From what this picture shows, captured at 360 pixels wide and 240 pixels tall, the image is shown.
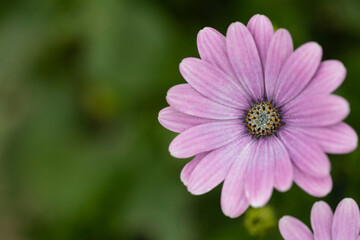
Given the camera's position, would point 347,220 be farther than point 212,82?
No

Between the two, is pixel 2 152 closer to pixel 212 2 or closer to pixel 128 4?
pixel 128 4

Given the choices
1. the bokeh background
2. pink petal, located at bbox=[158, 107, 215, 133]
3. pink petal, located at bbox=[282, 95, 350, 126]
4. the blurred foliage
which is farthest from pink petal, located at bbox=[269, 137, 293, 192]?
the bokeh background

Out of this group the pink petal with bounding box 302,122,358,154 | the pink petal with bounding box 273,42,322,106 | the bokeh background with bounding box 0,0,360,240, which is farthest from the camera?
the bokeh background with bounding box 0,0,360,240

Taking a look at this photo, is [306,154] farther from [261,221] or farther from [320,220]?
[261,221]

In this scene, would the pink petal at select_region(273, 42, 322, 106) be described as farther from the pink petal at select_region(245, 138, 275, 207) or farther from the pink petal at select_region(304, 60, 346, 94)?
the pink petal at select_region(245, 138, 275, 207)

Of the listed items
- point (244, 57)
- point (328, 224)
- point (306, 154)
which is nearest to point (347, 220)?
point (328, 224)

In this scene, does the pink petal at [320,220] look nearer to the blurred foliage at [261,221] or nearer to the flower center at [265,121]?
the flower center at [265,121]
